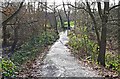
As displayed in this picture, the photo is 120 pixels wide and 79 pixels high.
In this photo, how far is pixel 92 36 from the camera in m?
19.2

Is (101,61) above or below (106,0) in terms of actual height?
below

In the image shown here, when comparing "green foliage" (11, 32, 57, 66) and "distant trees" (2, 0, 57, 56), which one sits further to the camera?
"distant trees" (2, 0, 57, 56)

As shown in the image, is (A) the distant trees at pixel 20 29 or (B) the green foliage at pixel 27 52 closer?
(B) the green foliage at pixel 27 52

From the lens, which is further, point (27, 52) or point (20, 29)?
point (20, 29)

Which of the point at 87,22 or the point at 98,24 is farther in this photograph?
the point at 87,22

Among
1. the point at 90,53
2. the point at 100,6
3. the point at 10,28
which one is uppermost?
the point at 100,6

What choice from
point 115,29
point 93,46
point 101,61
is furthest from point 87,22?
point 101,61

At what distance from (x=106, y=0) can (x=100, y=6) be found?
68cm

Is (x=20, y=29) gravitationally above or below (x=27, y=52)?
above

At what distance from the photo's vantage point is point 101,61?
452 inches

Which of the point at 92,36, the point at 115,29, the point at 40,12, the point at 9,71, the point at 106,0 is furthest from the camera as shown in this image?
the point at 40,12

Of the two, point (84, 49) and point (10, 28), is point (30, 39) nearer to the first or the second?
point (10, 28)

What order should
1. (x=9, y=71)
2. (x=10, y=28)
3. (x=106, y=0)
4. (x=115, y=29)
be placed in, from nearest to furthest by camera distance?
(x=9, y=71) → (x=106, y=0) → (x=115, y=29) → (x=10, y=28)

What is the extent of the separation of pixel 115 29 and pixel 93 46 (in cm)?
314
